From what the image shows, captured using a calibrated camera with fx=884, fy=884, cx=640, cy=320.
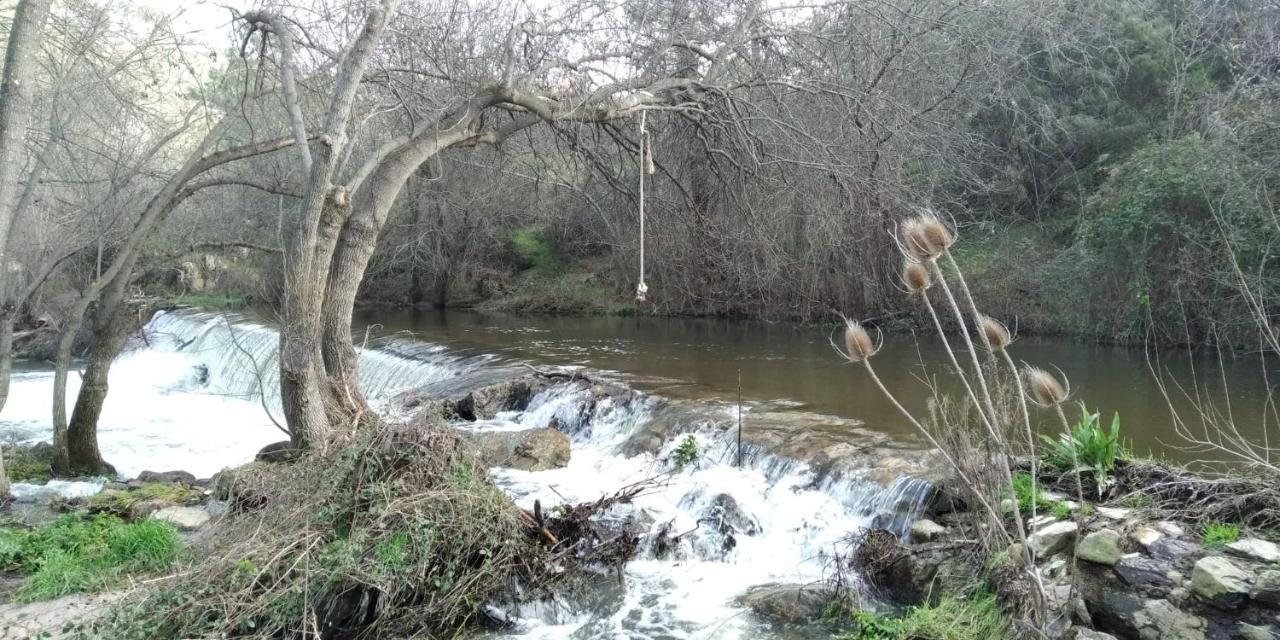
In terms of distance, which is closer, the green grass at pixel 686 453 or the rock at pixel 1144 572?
the rock at pixel 1144 572

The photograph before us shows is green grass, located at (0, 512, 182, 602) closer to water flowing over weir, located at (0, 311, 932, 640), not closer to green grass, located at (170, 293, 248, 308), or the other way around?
water flowing over weir, located at (0, 311, 932, 640)

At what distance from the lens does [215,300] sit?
74.4ft

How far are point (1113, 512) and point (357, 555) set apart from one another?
14.5 feet

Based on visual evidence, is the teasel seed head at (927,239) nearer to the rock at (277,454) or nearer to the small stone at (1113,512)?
the small stone at (1113,512)

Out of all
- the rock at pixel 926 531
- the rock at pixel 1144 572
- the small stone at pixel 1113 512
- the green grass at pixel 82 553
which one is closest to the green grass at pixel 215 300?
the green grass at pixel 82 553

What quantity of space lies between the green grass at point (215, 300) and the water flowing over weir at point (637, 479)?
6.64m

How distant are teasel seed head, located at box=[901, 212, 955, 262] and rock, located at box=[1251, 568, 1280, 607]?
2.39 m

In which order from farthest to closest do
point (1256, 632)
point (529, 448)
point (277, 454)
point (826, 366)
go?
point (826, 366) < point (529, 448) < point (277, 454) < point (1256, 632)

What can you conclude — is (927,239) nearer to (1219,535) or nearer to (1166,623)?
(1166,623)

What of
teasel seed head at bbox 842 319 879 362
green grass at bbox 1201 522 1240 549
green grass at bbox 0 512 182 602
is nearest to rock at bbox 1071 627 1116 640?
green grass at bbox 1201 522 1240 549

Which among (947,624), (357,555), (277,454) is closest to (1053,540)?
(947,624)

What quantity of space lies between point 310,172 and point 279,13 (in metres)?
1.79

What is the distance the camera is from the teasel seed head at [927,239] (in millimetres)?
3750

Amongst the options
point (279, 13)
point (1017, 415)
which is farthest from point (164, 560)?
point (1017, 415)
